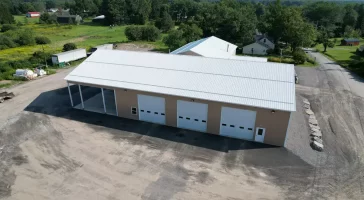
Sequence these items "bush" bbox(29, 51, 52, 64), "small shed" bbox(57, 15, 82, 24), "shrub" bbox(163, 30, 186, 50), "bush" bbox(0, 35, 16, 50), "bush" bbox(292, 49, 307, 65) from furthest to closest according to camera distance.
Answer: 1. "small shed" bbox(57, 15, 82, 24)
2. "bush" bbox(0, 35, 16, 50)
3. "shrub" bbox(163, 30, 186, 50)
4. "bush" bbox(292, 49, 307, 65)
5. "bush" bbox(29, 51, 52, 64)

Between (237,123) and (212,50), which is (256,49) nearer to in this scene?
(212,50)

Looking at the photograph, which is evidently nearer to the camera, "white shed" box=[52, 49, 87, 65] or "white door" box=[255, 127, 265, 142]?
"white door" box=[255, 127, 265, 142]

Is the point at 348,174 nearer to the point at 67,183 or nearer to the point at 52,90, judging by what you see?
the point at 67,183

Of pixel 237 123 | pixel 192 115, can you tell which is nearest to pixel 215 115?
pixel 237 123

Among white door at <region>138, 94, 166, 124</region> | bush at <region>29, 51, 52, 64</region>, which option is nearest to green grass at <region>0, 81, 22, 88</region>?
bush at <region>29, 51, 52, 64</region>

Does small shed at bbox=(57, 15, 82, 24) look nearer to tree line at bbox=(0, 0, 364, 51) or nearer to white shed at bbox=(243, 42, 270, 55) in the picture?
tree line at bbox=(0, 0, 364, 51)
